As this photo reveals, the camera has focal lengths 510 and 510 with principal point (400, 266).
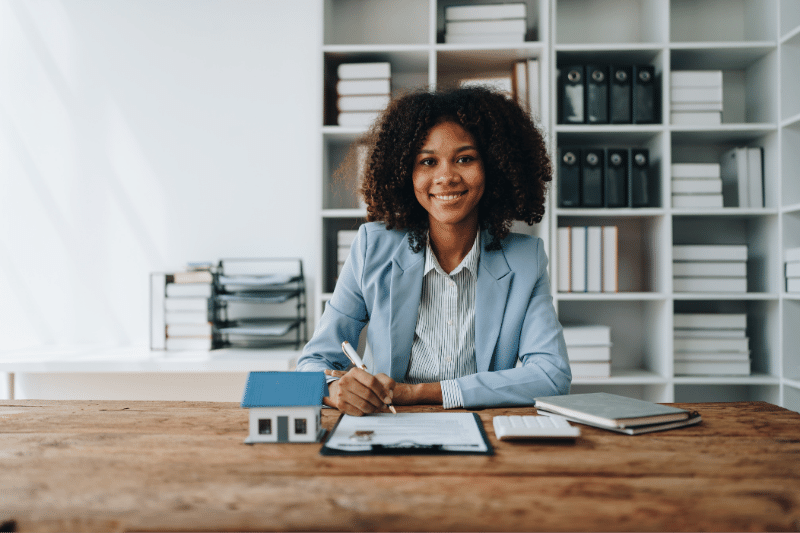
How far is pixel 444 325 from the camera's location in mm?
1440

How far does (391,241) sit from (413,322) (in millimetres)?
267

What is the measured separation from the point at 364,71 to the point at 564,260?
1.22 meters

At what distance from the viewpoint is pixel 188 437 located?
2.87ft

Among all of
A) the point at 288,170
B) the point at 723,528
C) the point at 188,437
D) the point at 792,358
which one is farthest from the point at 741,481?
the point at 288,170

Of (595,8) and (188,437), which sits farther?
(595,8)

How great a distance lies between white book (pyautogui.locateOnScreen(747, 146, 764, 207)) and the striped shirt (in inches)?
63.4

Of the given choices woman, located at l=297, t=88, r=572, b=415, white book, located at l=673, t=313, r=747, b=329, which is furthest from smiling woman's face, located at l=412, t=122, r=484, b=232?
white book, located at l=673, t=313, r=747, b=329

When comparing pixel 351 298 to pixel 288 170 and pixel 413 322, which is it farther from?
pixel 288 170

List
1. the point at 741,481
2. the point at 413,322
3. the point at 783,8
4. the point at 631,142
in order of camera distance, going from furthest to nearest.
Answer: the point at 631,142
the point at 783,8
the point at 413,322
the point at 741,481

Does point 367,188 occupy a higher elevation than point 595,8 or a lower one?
lower

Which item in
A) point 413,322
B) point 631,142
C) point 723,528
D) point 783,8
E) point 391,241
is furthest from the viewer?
point 631,142

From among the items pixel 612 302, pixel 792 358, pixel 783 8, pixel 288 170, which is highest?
pixel 783 8

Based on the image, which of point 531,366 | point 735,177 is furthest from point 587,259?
point 531,366

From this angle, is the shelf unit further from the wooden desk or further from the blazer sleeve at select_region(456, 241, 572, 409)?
the wooden desk
